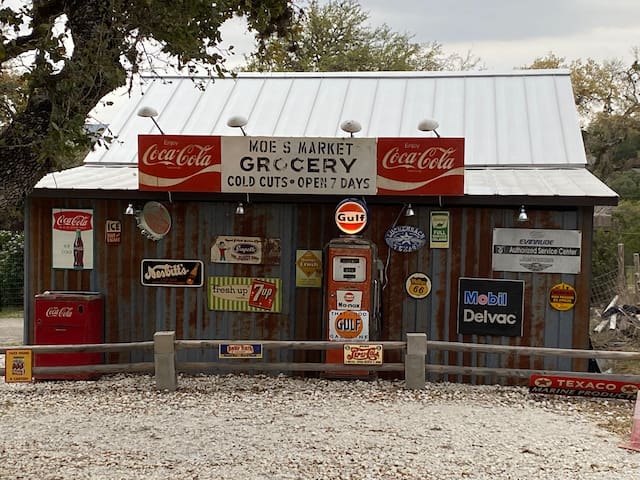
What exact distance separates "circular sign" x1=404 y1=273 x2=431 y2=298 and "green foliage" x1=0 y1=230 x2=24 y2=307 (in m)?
15.1

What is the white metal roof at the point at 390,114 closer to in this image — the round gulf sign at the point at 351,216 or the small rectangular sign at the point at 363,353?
the round gulf sign at the point at 351,216

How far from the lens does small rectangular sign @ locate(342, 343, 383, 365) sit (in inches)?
377

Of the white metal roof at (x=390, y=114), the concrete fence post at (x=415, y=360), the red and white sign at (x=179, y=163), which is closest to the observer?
the concrete fence post at (x=415, y=360)

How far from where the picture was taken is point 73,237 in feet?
34.9

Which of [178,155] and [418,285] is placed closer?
[178,155]

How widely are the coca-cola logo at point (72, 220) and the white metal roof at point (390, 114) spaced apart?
1.31 ft

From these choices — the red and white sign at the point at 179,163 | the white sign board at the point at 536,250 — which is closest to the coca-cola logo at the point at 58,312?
the red and white sign at the point at 179,163

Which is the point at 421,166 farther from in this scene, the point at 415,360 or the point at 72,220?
the point at 72,220

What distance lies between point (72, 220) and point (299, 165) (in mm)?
3302

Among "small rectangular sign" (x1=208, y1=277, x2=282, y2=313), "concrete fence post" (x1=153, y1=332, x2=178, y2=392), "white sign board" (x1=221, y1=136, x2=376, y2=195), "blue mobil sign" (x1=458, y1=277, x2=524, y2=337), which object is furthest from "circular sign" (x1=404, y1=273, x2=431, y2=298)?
"concrete fence post" (x1=153, y1=332, x2=178, y2=392)

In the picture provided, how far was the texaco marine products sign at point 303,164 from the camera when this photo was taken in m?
9.75

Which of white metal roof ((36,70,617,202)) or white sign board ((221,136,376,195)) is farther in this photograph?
white metal roof ((36,70,617,202))

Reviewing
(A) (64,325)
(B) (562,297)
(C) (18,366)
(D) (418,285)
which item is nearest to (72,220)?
(A) (64,325)

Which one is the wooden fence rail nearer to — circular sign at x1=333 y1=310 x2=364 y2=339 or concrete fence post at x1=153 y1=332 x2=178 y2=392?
concrete fence post at x1=153 y1=332 x2=178 y2=392
